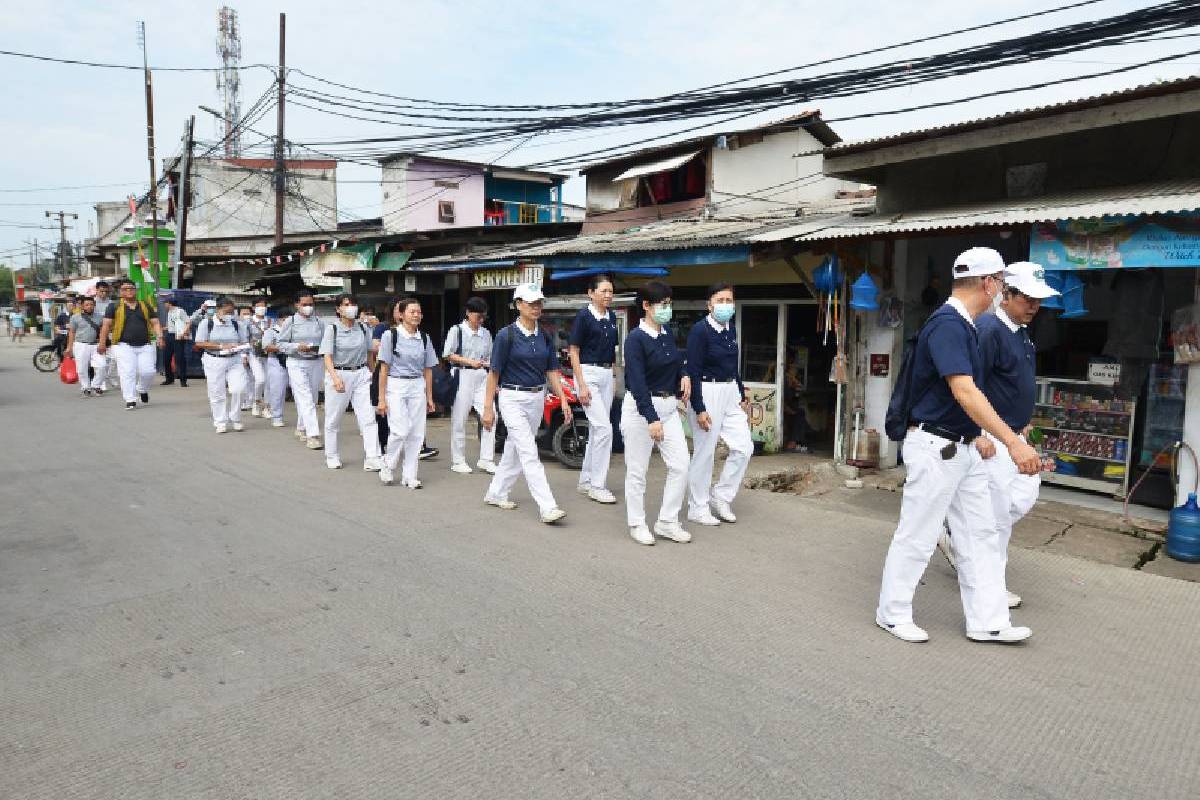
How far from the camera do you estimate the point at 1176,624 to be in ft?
15.1

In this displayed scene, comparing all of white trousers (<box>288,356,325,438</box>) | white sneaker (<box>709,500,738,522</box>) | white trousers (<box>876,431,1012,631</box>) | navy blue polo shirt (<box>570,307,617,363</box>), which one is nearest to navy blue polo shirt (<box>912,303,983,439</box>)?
white trousers (<box>876,431,1012,631</box>)

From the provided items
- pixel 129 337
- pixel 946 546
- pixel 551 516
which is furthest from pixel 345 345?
pixel 129 337

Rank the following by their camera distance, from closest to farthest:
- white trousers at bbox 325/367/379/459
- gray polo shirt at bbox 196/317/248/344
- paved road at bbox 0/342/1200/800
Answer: paved road at bbox 0/342/1200/800 < white trousers at bbox 325/367/379/459 < gray polo shirt at bbox 196/317/248/344

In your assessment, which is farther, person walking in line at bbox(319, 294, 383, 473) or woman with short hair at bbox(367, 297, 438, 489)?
person walking in line at bbox(319, 294, 383, 473)

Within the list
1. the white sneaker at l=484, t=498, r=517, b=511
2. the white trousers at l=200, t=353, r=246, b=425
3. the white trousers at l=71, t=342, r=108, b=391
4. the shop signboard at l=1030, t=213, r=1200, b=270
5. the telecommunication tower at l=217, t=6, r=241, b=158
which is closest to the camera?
the shop signboard at l=1030, t=213, r=1200, b=270

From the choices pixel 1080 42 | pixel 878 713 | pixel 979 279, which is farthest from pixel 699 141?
pixel 878 713

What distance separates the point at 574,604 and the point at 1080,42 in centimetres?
725

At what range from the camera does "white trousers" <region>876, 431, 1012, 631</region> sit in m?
4.16

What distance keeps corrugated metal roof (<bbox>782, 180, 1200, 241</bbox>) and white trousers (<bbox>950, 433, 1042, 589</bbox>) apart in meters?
2.64

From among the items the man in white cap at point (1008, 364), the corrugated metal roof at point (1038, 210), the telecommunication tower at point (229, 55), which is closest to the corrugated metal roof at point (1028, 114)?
the corrugated metal roof at point (1038, 210)

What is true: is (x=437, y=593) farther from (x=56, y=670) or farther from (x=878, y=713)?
(x=878, y=713)

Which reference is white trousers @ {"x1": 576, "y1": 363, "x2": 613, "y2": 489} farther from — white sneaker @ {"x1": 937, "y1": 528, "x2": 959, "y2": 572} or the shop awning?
the shop awning

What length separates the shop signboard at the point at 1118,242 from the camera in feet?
19.6

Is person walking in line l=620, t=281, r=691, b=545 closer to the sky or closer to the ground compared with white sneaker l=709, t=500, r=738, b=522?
closer to the sky
